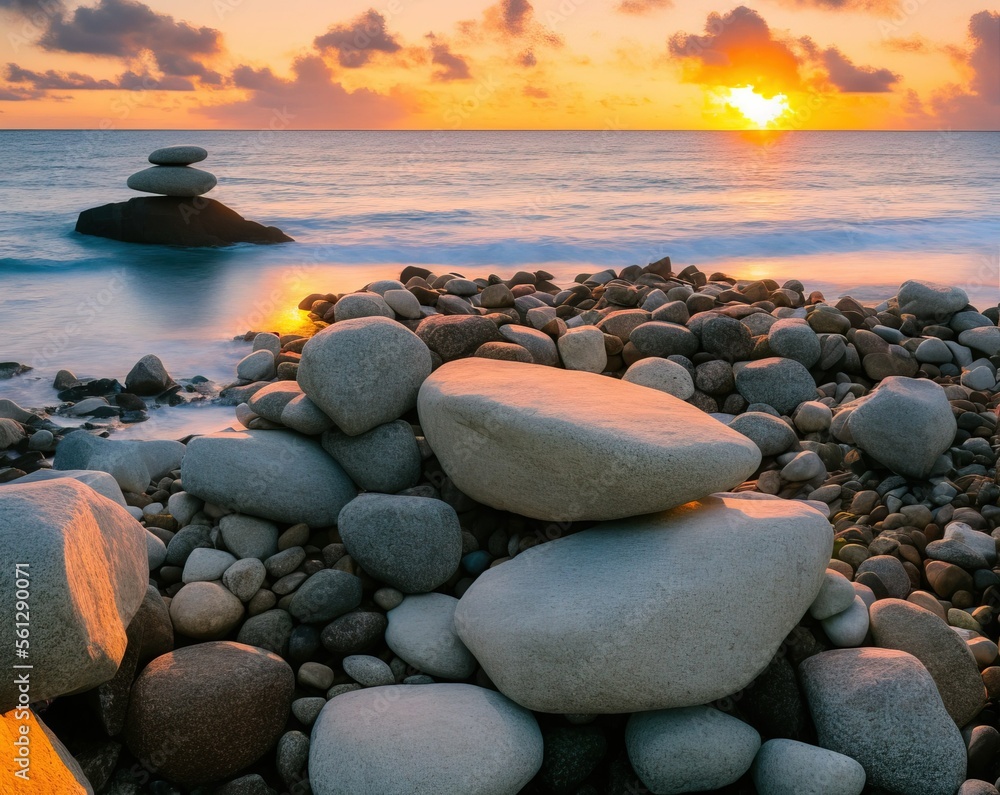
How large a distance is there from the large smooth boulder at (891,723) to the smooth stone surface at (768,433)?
5.00 feet

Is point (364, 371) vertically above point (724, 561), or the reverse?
point (364, 371)

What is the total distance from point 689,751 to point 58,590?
1892 millimetres

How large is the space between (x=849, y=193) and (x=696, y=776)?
25.1m

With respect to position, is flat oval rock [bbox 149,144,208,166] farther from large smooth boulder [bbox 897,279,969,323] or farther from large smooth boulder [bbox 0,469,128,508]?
large smooth boulder [bbox 897,279,969,323]

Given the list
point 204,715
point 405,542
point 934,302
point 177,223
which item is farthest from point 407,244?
point 204,715

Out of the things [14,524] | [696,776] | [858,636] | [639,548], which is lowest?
[696,776]

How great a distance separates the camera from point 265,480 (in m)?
3.43

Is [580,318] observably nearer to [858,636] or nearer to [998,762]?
[858,636]

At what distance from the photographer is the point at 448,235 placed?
617 inches

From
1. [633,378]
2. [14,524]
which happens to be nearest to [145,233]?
[633,378]

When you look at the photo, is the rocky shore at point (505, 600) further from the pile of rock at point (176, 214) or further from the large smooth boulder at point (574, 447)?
the pile of rock at point (176, 214)

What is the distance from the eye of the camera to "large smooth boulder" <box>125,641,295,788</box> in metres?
2.46

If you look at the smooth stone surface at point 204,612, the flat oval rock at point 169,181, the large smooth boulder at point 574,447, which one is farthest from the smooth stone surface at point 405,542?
the flat oval rock at point 169,181

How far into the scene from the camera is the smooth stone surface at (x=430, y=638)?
2824 millimetres
